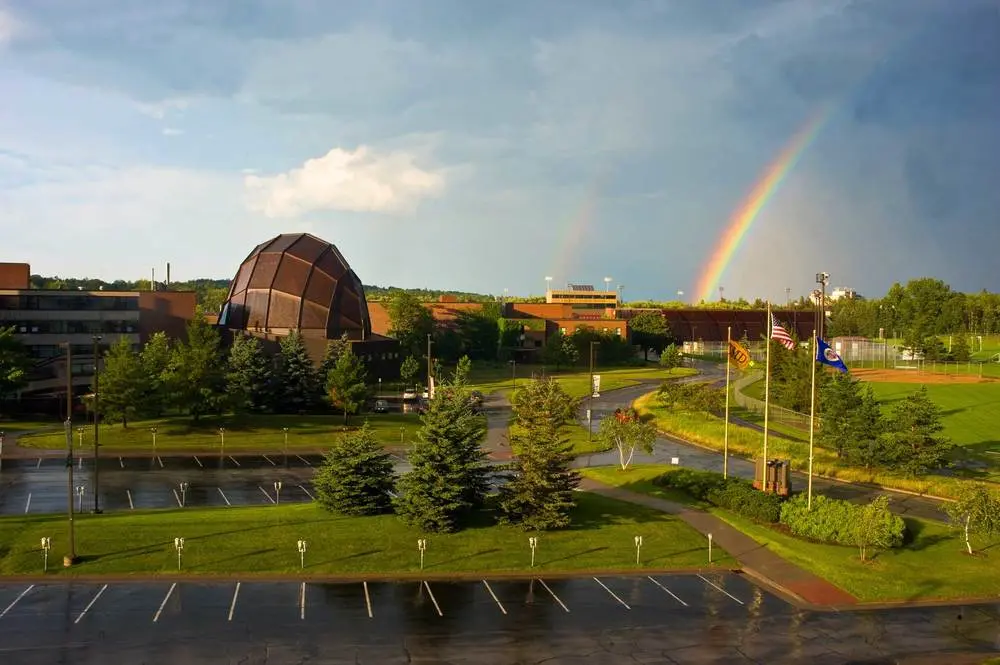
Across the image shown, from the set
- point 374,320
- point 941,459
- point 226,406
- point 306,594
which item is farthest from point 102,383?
point 374,320

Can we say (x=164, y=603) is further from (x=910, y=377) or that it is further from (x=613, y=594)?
(x=910, y=377)

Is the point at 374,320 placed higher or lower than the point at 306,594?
higher

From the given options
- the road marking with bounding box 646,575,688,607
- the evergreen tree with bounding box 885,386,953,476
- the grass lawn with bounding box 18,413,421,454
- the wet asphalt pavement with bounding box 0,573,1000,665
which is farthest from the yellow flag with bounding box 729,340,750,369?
the grass lawn with bounding box 18,413,421,454

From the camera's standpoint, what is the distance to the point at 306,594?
2358cm

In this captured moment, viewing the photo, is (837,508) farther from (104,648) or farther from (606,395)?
(606,395)

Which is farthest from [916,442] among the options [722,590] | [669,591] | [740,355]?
[669,591]

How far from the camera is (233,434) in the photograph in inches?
2137

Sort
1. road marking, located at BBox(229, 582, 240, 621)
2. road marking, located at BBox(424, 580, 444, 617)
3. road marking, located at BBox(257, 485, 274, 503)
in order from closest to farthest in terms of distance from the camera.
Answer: road marking, located at BBox(229, 582, 240, 621) → road marking, located at BBox(424, 580, 444, 617) → road marking, located at BBox(257, 485, 274, 503)

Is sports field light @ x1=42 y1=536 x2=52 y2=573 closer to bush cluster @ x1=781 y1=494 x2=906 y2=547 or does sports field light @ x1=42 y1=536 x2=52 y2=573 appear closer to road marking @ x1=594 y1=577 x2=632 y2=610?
road marking @ x1=594 y1=577 x2=632 y2=610

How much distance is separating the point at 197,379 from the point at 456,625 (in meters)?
38.7

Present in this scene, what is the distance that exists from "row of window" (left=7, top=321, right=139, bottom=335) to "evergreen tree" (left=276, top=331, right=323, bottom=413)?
2110 cm

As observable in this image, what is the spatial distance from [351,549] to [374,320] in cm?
9533

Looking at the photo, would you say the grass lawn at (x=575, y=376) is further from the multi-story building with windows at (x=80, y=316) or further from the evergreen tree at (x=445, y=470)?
the evergreen tree at (x=445, y=470)

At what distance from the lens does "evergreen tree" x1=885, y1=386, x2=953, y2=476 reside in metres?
40.7
